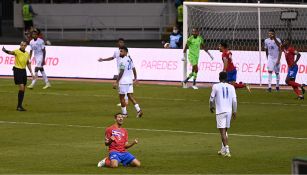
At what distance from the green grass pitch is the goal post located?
2190 millimetres

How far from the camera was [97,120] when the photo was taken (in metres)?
29.0

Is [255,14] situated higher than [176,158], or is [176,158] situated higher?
[255,14]

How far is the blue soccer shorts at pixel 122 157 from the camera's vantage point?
19.6m

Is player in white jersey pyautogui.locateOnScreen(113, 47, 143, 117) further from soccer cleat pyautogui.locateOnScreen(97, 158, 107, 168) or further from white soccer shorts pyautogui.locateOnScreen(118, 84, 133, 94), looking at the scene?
soccer cleat pyautogui.locateOnScreen(97, 158, 107, 168)

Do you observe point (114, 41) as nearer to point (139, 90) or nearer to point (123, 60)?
point (139, 90)

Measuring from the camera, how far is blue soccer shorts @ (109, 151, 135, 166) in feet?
64.2

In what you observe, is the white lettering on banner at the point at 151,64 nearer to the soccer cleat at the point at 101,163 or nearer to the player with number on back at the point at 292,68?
the player with number on back at the point at 292,68

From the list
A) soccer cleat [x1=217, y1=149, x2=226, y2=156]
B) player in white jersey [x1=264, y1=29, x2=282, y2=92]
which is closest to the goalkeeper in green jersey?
player in white jersey [x1=264, y1=29, x2=282, y2=92]

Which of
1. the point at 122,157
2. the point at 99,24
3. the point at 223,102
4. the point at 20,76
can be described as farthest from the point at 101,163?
the point at 99,24

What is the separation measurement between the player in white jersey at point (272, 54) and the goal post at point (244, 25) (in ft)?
2.66

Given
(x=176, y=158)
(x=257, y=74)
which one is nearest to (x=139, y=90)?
(x=257, y=74)

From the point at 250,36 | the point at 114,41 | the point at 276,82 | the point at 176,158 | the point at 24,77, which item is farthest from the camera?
the point at 114,41

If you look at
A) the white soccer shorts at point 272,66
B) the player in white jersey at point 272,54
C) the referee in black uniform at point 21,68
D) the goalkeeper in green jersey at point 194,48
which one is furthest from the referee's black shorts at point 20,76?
the white soccer shorts at point 272,66

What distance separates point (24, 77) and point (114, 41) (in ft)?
88.4
